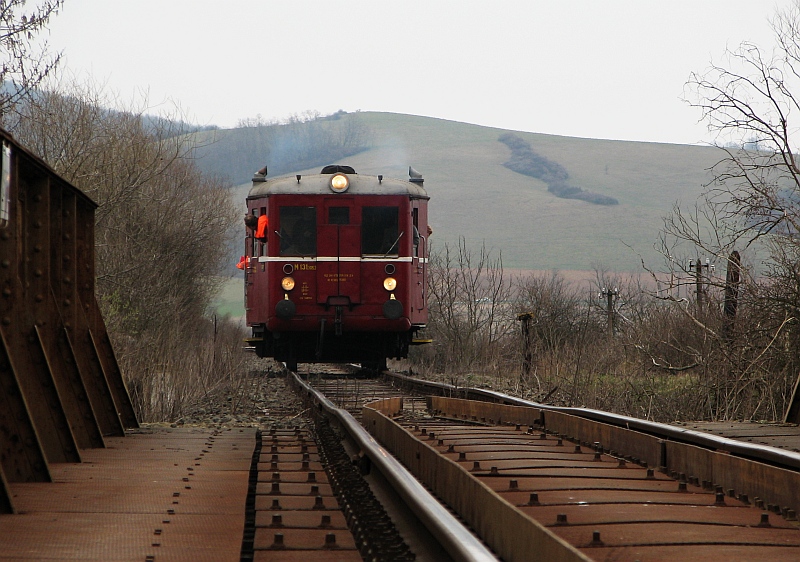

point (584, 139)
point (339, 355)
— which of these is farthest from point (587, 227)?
point (339, 355)

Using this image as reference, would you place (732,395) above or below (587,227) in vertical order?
below

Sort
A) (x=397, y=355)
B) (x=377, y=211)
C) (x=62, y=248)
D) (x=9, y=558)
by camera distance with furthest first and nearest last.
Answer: (x=397, y=355), (x=377, y=211), (x=62, y=248), (x=9, y=558)

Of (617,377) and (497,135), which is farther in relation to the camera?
(497,135)

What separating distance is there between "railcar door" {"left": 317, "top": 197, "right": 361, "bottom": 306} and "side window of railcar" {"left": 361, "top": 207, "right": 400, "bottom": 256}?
0.40 feet

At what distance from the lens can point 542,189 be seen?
12725 centimetres

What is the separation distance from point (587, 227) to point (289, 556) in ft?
360

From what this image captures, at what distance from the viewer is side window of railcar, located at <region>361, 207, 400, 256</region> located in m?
15.1

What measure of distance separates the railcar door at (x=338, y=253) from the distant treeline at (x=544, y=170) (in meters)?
106

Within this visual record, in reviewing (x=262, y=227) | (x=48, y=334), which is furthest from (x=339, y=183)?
(x=48, y=334)

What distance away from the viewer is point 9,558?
131 inches

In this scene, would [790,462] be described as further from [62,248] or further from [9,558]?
[62,248]

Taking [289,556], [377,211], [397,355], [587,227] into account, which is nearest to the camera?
[289,556]

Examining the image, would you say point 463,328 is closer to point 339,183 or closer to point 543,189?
point 339,183

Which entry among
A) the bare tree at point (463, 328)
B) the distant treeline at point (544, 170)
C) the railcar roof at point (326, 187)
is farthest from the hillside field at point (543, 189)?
the railcar roof at point (326, 187)
